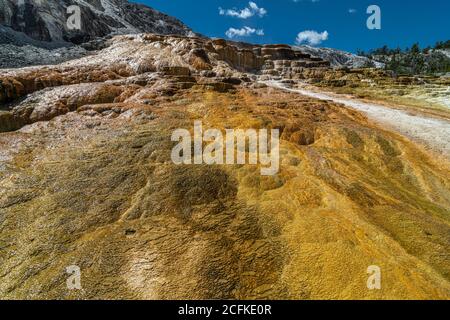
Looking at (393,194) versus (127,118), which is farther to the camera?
(127,118)

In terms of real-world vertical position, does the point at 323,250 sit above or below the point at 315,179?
below

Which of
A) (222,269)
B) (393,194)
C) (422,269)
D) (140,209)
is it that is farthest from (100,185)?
(393,194)

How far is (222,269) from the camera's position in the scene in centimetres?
615

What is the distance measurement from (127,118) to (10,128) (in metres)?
5.53

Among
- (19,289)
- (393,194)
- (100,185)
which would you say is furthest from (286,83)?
(19,289)

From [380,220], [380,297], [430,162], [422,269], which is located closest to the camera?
[380,297]

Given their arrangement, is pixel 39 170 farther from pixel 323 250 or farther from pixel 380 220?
pixel 380 220

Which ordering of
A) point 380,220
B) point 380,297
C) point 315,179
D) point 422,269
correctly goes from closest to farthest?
point 380,297 < point 422,269 < point 380,220 < point 315,179

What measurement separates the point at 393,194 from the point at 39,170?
11778 mm

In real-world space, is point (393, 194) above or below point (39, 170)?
below

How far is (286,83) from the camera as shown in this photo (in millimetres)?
38969

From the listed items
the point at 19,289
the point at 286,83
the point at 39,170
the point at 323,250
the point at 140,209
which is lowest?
the point at 19,289

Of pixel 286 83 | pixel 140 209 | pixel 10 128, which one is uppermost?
pixel 286 83

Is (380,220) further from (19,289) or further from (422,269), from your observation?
(19,289)
